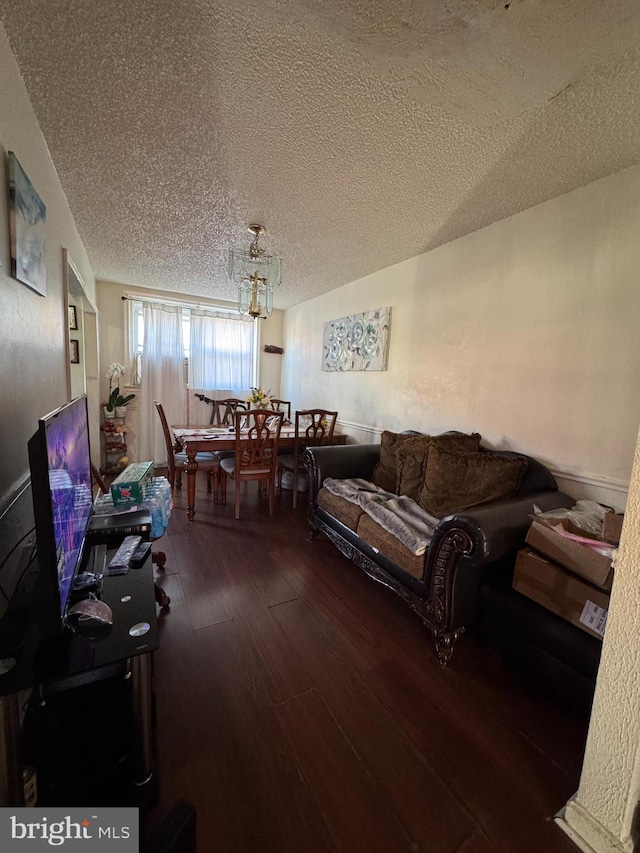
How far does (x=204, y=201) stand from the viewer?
2148 millimetres

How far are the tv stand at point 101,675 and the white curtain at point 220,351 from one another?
3891 millimetres

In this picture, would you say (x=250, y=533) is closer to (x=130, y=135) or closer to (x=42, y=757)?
(x=42, y=757)

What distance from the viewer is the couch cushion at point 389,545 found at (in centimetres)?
162

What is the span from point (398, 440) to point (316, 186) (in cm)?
178

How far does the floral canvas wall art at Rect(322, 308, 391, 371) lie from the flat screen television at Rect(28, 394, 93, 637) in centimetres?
265

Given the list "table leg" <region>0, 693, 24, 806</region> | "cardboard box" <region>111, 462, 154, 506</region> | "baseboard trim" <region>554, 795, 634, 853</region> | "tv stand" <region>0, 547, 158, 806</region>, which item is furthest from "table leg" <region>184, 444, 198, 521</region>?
"baseboard trim" <region>554, 795, 634, 853</region>

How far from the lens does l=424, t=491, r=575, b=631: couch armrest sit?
1358 millimetres

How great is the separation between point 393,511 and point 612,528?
99cm

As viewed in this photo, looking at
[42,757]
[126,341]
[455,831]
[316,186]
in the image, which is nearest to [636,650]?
[455,831]

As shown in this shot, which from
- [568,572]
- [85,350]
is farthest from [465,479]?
[85,350]

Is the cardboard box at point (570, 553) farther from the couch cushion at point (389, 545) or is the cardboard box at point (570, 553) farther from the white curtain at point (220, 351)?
the white curtain at point (220, 351)

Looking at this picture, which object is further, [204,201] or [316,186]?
[204,201]

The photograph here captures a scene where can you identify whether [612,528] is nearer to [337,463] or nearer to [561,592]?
[561,592]

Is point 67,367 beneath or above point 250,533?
above
